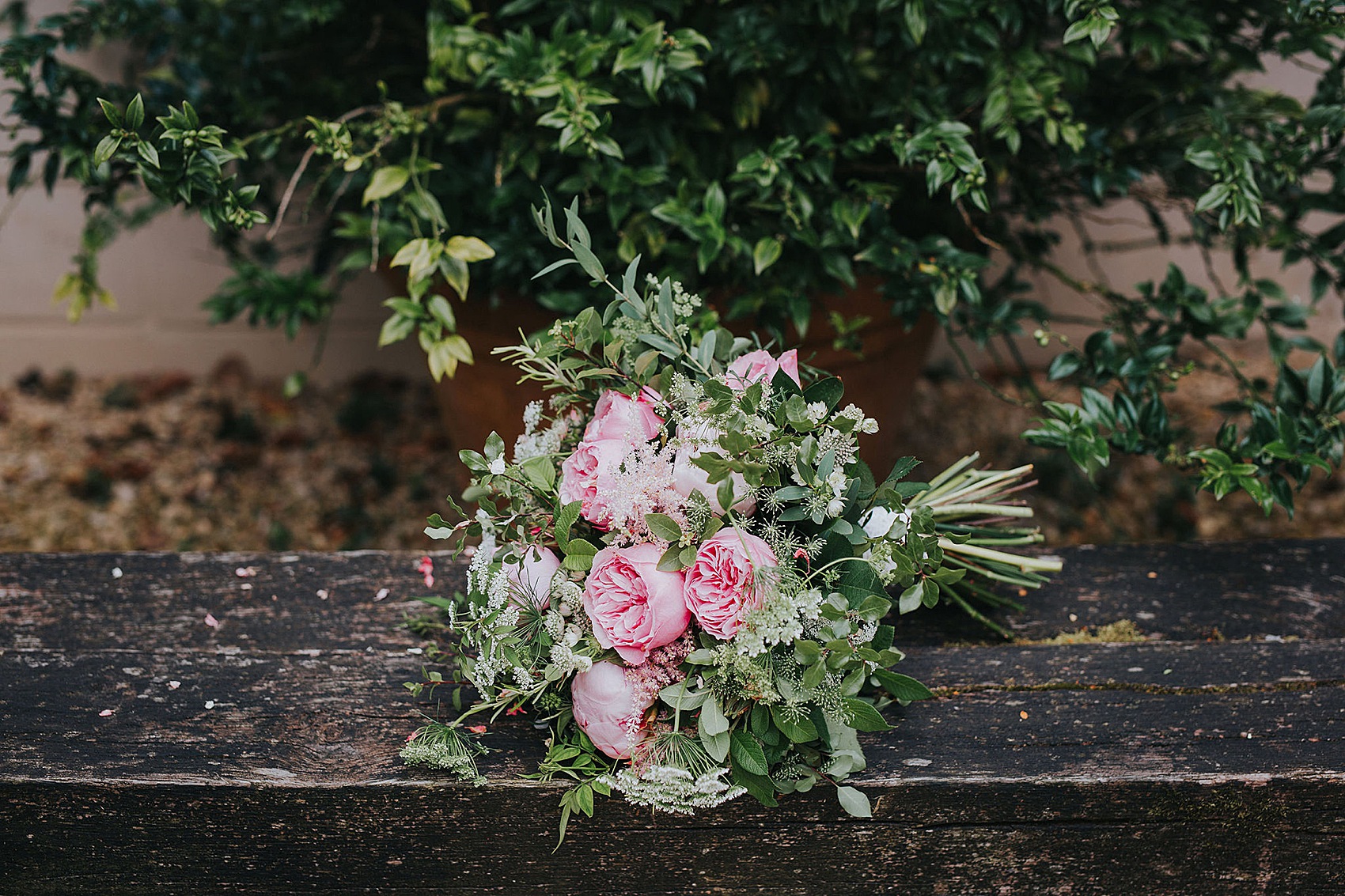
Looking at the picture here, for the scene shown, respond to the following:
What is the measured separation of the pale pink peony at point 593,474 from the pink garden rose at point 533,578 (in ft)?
0.20

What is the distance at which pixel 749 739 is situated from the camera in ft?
2.70

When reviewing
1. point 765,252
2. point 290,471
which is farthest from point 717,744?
point 290,471

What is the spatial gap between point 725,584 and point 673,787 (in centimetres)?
18

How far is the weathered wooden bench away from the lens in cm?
89

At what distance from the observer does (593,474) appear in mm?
869

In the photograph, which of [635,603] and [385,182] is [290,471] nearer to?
[385,182]

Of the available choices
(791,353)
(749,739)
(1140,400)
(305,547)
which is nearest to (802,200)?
(791,353)

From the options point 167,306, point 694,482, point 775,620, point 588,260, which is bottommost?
point 775,620

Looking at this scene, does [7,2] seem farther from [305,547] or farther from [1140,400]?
[1140,400]

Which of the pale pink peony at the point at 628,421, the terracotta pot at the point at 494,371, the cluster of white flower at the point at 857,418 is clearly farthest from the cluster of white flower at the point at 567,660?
the terracotta pot at the point at 494,371

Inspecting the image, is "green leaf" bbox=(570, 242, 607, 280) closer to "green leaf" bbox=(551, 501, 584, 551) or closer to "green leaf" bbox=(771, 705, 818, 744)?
"green leaf" bbox=(551, 501, 584, 551)

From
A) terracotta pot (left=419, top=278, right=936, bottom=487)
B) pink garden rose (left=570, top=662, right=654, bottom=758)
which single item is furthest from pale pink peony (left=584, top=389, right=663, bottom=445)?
terracotta pot (left=419, top=278, right=936, bottom=487)

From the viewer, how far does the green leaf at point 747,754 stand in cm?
80

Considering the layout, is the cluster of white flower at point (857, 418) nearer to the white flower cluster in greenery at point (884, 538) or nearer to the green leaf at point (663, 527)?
the white flower cluster in greenery at point (884, 538)
